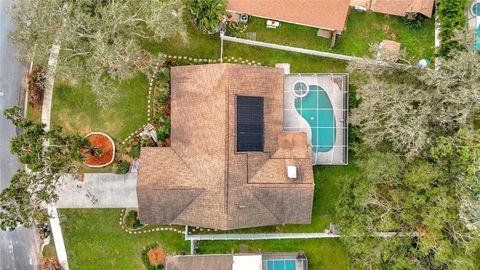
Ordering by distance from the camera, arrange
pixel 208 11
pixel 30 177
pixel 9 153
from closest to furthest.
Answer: pixel 30 177
pixel 208 11
pixel 9 153

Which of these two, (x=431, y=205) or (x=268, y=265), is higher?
(x=431, y=205)

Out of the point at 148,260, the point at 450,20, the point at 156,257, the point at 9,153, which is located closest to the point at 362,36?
the point at 450,20

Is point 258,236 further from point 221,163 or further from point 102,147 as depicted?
point 102,147

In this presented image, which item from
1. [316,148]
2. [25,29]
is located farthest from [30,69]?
[316,148]

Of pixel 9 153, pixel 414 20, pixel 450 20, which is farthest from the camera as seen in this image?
pixel 414 20

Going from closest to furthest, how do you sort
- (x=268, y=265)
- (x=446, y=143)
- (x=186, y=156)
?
(x=446, y=143)
(x=186, y=156)
(x=268, y=265)

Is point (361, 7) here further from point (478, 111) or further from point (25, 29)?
point (25, 29)
